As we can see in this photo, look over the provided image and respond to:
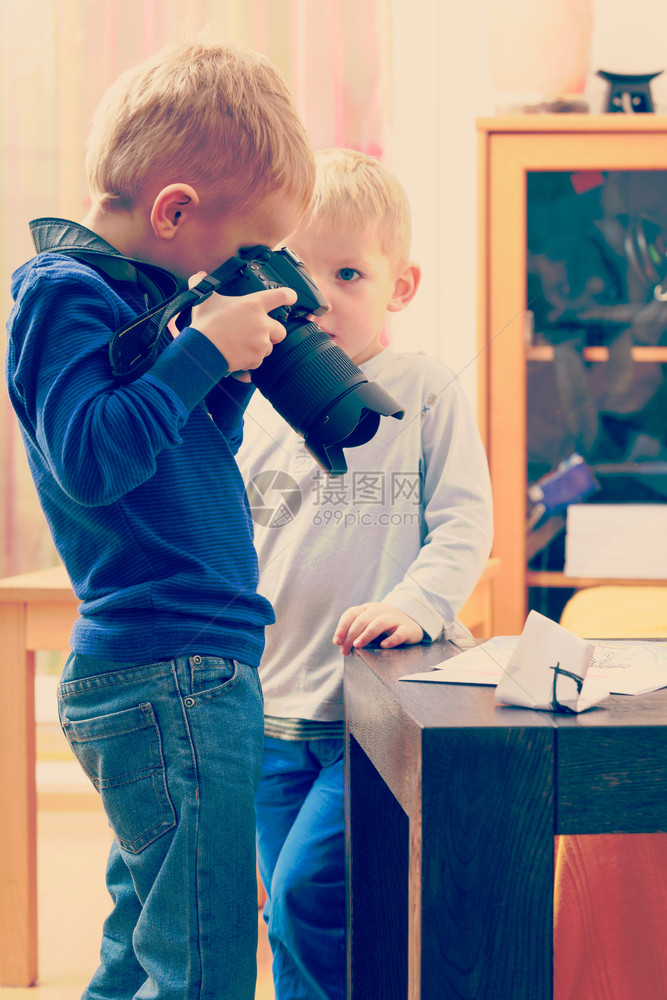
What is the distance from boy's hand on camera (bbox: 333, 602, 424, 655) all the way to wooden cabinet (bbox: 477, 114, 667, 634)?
1.05 m

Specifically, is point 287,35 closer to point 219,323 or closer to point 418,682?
point 219,323

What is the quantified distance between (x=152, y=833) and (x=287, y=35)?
74.5 inches

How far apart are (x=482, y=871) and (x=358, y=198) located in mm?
613

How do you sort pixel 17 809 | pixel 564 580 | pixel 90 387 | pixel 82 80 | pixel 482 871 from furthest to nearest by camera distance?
pixel 82 80
pixel 564 580
pixel 17 809
pixel 90 387
pixel 482 871

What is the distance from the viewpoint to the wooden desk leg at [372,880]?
2.17ft

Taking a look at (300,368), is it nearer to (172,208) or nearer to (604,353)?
(172,208)

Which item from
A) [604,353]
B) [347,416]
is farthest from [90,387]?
[604,353]

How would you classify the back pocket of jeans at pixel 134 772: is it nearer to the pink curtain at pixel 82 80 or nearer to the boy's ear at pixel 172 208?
the boy's ear at pixel 172 208

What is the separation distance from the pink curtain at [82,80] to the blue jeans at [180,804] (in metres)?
1.52

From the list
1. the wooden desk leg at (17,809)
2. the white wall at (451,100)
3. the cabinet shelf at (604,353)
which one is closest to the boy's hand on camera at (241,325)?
the wooden desk leg at (17,809)

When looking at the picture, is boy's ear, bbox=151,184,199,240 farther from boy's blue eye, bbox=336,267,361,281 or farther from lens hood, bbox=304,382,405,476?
boy's blue eye, bbox=336,267,361,281

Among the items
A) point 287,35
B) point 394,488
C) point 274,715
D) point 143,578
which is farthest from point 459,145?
point 143,578

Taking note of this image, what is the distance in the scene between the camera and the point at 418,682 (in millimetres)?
535

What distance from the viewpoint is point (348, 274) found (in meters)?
0.84
